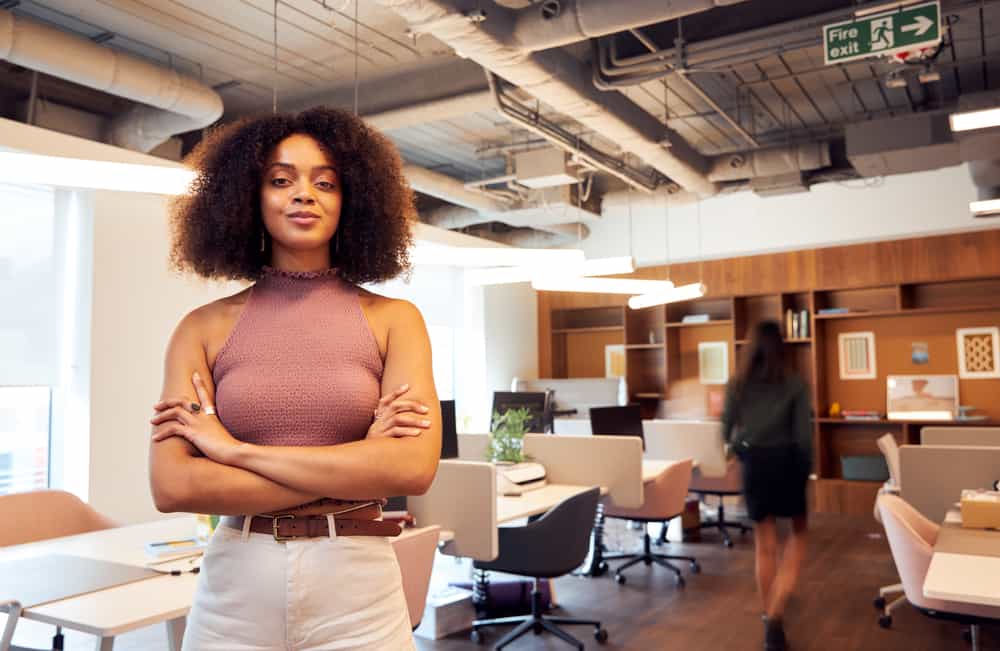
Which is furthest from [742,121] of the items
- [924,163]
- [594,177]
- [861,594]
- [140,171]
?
[140,171]

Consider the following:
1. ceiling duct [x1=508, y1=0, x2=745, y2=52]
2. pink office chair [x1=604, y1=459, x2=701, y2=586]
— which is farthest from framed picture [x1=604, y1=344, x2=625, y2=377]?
ceiling duct [x1=508, y1=0, x2=745, y2=52]

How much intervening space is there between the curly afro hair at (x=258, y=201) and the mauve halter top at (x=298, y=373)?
0.15m

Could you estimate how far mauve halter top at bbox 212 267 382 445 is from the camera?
1316 millimetres

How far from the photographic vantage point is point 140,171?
2.68 m

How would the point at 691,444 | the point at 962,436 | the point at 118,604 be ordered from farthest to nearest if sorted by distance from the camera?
the point at 691,444 → the point at 962,436 → the point at 118,604

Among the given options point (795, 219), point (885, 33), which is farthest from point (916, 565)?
point (795, 219)

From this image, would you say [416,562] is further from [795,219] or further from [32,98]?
[795,219]

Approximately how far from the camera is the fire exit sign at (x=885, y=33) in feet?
13.0

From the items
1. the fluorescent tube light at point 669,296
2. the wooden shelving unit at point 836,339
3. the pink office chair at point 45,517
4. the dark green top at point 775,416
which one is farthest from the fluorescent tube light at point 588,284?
the pink office chair at point 45,517

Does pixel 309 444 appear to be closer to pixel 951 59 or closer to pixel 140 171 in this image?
pixel 140 171

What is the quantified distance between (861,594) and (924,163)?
3273 mm

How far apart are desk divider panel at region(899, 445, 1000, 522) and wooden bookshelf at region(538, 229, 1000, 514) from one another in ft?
12.5

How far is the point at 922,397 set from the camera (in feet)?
27.2

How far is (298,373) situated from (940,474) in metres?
4.39
